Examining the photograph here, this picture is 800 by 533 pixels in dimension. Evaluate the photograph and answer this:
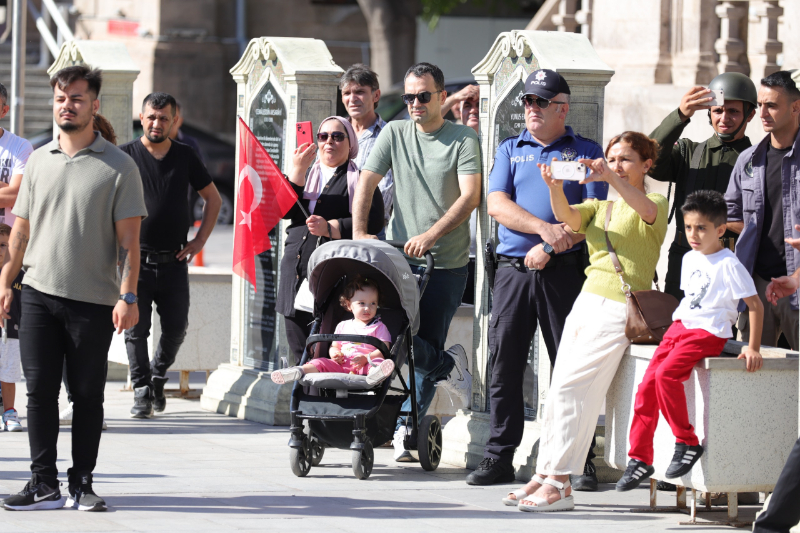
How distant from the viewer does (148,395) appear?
32.7 feet

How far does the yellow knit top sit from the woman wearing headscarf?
6.21 feet

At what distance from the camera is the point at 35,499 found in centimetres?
685

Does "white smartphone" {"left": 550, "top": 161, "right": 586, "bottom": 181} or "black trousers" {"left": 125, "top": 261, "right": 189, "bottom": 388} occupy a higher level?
"white smartphone" {"left": 550, "top": 161, "right": 586, "bottom": 181}

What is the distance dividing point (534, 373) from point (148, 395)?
3.02 metres

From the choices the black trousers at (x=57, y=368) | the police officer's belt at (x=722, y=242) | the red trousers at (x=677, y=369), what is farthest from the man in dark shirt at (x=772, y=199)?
the black trousers at (x=57, y=368)

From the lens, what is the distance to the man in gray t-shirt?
6840 millimetres

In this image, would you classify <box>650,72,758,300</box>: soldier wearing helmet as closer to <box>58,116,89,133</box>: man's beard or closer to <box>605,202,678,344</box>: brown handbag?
<box>605,202,678,344</box>: brown handbag

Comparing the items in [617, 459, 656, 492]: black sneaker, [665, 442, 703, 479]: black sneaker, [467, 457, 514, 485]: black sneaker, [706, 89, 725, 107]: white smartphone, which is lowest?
[467, 457, 514, 485]: black sneaker

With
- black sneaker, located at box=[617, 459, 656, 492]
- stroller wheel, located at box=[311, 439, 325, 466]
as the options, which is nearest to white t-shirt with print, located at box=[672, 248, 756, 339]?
black sneaker, located at box=[617, 459, 656, 492]

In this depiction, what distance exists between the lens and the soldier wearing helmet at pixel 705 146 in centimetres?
768

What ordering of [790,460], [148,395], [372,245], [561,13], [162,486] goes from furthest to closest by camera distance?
[561,13], [148,395], [372,245], [162,486], [790,460]

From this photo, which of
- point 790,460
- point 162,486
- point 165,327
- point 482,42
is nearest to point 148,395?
point 165,327

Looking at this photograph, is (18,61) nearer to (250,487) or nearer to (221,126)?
(250,487)

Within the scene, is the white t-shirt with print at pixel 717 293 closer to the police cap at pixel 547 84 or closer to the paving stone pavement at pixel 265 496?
the paving stone pavement at pixel 265 496
